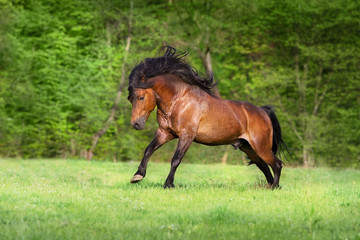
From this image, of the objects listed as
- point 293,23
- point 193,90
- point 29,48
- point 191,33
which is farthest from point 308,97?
point 193,90

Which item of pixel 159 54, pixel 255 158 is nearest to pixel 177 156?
pixel 255 158

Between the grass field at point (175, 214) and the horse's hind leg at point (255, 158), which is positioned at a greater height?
the grass field at point (175, 214)

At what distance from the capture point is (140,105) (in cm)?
921

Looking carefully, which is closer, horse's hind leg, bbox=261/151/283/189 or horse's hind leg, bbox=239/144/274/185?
horse's hind leg, bbox=261/151/283/189

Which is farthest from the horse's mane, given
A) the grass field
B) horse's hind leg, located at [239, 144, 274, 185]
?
the grass field

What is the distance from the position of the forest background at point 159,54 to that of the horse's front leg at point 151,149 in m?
18.8

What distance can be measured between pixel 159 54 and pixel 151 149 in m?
22.8

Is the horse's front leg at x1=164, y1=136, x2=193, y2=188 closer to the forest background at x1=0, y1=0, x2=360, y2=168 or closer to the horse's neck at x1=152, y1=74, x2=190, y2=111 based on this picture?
the horse's neck at x1=152, y1=74, x2=190, y2=111

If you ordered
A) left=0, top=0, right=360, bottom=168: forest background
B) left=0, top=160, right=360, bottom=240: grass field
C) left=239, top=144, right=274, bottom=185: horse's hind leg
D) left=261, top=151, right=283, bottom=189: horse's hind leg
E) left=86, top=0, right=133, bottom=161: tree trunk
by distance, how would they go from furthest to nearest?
left=86, top=0, right=133, bottom=161: tree trunk
left=0, top=0, right=360, bottom=168: forest background
left=239, top=144, right=274, bottom=185: horse's hind leg
left=261, top=151, right=283, bottom=189: horse's hind leg
left=0, top=160, right=360, bottom=240: grass field

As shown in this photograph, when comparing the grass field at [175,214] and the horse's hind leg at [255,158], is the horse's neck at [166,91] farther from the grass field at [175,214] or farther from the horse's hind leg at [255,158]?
the horse's hind leg at [255,158]

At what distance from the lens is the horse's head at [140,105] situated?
30.0ft

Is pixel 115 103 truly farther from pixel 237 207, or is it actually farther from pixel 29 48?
pixel 237 207

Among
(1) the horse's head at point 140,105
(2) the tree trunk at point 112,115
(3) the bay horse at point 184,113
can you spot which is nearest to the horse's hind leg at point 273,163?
(3) the bay horse at point 184,113

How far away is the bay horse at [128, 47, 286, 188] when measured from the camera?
9289 millimetres
